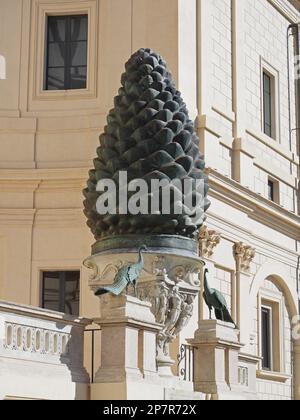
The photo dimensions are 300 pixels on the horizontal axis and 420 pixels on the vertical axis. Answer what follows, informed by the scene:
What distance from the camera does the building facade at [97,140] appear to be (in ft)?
76.8

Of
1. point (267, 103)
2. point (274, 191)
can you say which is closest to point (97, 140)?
point (274, 191)

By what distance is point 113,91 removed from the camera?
24.0 metres

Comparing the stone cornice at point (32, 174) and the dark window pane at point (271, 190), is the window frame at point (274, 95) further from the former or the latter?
the stone cornice at point (32, 174)

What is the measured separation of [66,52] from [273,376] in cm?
926

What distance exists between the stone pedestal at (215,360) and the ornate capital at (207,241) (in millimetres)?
7287

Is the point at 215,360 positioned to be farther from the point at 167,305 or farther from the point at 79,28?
the point at 79,28

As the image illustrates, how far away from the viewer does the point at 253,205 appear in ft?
87.2

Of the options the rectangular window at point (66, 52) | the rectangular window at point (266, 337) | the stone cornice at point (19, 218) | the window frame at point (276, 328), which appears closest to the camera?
the stone cornice at point (19, 218)

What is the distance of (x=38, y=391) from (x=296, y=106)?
1934 centimetres

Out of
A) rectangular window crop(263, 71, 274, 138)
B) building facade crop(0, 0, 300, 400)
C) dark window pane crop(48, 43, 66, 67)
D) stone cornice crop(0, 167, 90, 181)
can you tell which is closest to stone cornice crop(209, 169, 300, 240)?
building facade crop(0, 0, 300, 400)

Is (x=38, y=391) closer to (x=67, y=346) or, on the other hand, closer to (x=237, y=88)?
(x=67, y=346)

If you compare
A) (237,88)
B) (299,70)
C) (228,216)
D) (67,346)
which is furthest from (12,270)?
(299,70)

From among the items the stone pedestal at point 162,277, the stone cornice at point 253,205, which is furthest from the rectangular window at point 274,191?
the stone pedestal at point 162,277
